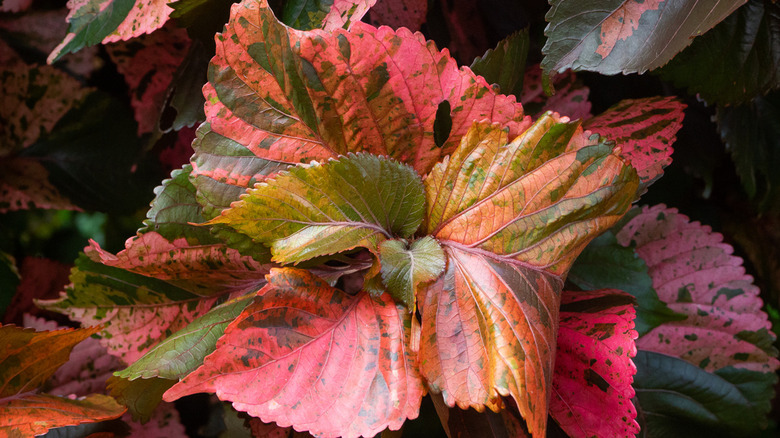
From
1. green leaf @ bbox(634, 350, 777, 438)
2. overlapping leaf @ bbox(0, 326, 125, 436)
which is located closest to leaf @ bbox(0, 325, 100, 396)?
overlapping leaf @ bbox(0, 326, 125, 436)

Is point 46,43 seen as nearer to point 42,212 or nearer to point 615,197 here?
point 42,212

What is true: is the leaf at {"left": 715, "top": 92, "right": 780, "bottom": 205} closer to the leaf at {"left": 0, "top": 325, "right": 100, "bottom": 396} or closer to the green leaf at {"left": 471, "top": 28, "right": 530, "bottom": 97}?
the green leaf at {"left": 471, "top": 28, "right": 530, "bottom": 97}

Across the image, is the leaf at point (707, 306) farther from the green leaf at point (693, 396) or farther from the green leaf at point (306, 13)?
the green leaf at point (306, 13)

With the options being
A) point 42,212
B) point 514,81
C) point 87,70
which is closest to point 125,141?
point 87,70

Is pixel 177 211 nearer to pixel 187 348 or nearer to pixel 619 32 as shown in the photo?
pixel 187 348

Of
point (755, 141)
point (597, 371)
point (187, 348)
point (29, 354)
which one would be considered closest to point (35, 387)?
point (29, 354)

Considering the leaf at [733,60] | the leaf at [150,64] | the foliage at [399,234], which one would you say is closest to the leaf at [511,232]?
the foliage at [399,234]
